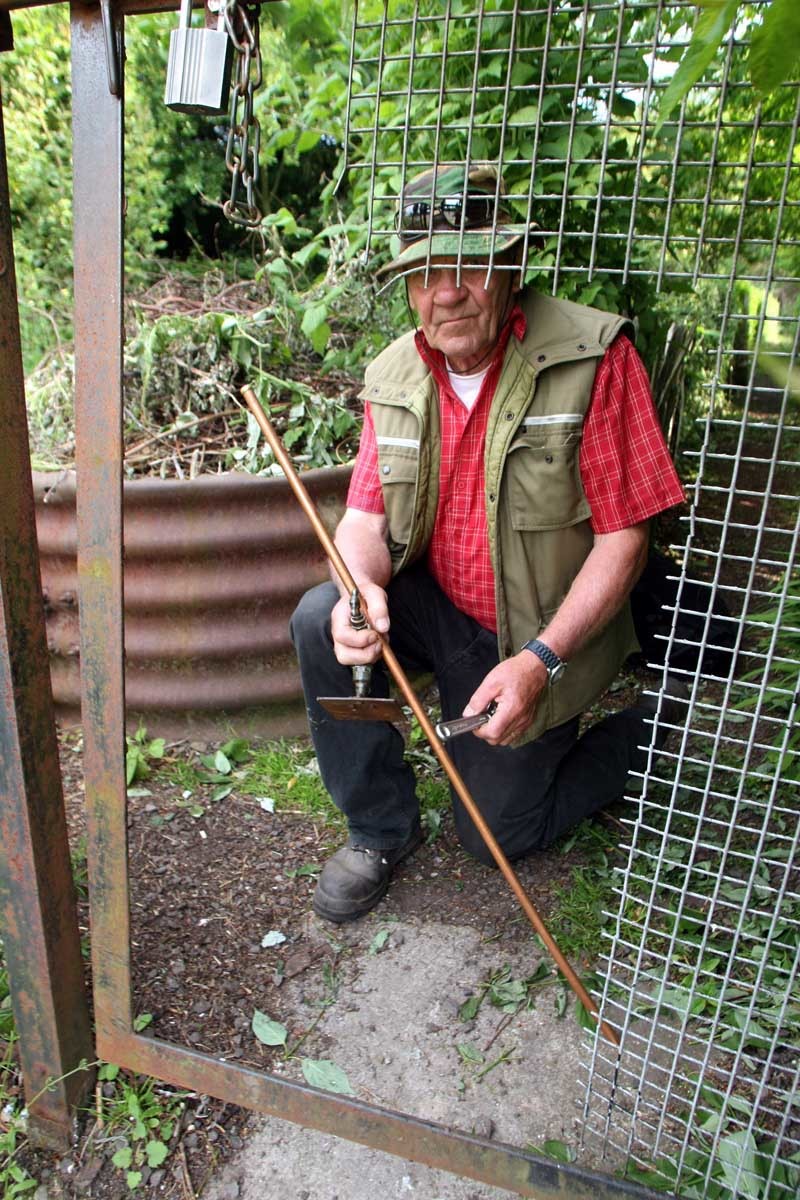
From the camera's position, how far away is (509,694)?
202cm

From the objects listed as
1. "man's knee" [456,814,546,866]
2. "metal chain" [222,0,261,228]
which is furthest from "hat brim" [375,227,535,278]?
"man's knee" [456,814,546,866]

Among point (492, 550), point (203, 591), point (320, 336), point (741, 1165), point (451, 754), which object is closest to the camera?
point (741, 1165)

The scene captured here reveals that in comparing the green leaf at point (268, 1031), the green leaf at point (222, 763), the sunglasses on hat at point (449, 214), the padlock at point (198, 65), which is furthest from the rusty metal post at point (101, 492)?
the green leaf at point (222, 763)

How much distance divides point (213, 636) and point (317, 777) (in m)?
0.57

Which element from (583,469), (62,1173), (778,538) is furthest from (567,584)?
(778,538)

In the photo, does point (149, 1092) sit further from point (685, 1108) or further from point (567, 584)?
point (567, 584)

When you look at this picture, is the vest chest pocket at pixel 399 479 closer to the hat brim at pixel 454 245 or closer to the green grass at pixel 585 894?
the hat brim at pixel 454 245

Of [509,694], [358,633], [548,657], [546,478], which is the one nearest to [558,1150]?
[509,694]

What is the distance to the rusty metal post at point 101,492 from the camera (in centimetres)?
136

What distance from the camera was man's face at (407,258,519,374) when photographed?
2.07 meters

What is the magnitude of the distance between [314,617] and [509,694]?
600 millimetres

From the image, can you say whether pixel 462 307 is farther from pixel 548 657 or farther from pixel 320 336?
pixel 320 336

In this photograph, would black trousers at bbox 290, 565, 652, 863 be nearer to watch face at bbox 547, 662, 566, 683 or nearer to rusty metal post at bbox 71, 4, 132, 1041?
watch face at bbox 547, 662, 566, 683

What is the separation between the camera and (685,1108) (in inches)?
70.2
